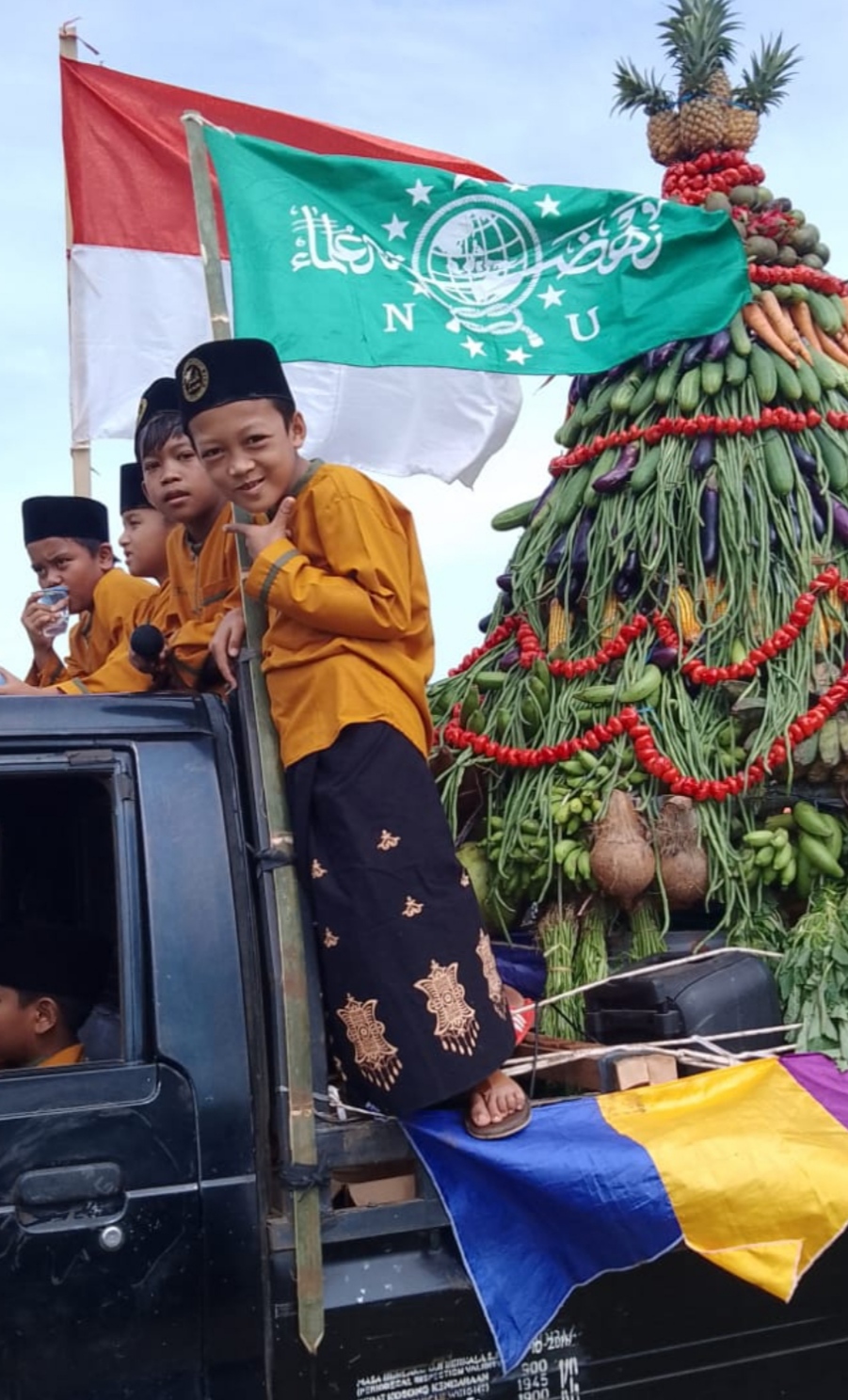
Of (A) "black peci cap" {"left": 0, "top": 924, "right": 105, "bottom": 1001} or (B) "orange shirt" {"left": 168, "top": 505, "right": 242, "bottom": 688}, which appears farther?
(B) "orange shirt" {"left": 168, "top": 505, "right": 242, "bottom": 688}

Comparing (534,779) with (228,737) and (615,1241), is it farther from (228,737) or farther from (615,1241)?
(615,1241)

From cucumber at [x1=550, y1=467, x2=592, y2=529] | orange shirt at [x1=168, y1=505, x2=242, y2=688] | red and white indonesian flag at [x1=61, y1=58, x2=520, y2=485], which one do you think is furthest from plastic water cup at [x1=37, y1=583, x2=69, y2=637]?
cucumber at [x1=550, y1=467, x2=592, y2=529]

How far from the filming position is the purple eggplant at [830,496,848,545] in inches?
146

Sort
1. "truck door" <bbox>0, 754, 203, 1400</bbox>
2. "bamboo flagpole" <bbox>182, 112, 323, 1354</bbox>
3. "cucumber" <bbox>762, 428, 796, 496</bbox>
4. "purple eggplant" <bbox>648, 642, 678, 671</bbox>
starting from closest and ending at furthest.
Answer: "truck door" <bbox>0, 754, 203, 1400</bbox> < "bamboo flagpole" <bbox>182, 112, 323, 1354</bbox> < "purple eggplant" <bbox>648, 642, 678, 671</bbox> < "cucumber" <bbox>762, 428, 796, 496</bbox>

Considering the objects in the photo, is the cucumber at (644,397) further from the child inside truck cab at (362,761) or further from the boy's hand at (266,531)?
the boy's hand at (266,531)

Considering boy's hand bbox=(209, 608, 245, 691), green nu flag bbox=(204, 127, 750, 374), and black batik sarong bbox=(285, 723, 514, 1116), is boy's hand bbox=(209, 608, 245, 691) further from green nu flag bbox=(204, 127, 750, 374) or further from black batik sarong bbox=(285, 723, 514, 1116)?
green nu flag bbox=(204, 127, 750, 374)

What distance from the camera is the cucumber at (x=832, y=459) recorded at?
376 cm

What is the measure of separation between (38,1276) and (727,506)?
251 cm

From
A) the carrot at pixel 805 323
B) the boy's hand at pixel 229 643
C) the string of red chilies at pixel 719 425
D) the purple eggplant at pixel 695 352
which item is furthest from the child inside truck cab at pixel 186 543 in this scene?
the carrot at pixel 805 323

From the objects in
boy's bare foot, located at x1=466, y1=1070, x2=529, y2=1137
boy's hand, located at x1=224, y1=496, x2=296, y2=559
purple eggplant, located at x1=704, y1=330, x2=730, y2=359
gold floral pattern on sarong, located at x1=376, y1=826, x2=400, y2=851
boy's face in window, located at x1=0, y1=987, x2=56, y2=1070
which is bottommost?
boy's bare foot, located at x1=466, y1=1070, x2=529, y2=1137

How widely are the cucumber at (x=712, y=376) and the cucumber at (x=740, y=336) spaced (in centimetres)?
6

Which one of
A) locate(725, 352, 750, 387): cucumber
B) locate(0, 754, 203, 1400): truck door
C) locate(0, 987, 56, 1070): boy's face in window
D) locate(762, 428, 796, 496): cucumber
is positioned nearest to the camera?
locate(0, 754, 203, 1400): truck door

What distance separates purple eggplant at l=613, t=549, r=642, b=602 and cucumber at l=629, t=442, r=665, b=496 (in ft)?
0.62

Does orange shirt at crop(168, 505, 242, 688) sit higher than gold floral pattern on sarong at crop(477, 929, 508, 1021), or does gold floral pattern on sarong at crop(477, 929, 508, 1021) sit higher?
orange shirt at crop(168, 505, 242, 688)
